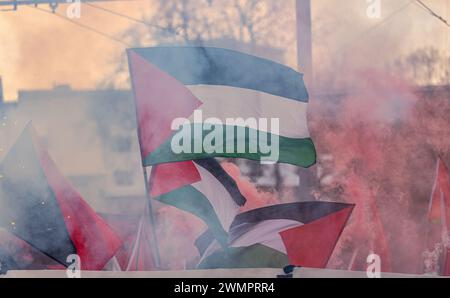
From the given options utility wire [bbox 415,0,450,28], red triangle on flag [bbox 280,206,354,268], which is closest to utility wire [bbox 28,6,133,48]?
red triangle on flag [bbox 280,206,354,268]

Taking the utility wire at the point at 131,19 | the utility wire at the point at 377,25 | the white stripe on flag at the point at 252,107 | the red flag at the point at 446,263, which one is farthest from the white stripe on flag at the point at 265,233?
the utility wire at the point at 131,19

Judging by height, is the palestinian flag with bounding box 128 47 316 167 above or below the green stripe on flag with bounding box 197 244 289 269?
above

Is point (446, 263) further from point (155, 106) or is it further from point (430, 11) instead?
point (155, 106)

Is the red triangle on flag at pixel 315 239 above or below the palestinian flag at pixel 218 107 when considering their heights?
below

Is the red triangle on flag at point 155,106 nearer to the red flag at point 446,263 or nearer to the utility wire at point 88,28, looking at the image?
the utility wire at point 88,28

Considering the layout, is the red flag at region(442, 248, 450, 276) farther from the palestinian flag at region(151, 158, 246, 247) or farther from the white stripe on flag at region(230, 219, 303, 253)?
the palestinian flag at region(151, 158, 246, 247)

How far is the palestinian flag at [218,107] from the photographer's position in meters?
3.28

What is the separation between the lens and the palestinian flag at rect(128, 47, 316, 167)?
3.28 m

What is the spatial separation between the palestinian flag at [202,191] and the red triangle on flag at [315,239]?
345mm

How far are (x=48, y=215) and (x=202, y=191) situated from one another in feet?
3.00

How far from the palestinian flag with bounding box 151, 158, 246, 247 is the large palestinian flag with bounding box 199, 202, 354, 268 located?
7 cm

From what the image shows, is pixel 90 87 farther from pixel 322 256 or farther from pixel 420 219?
pixel 420 219

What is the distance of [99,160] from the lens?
333cm

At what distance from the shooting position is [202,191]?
337 centimetres
